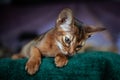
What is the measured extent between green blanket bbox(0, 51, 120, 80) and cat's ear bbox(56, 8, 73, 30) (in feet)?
0.61

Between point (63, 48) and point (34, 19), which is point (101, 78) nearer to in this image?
point (63, 48)

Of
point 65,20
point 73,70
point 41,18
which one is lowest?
point 41,18

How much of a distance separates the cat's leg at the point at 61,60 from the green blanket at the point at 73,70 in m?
0.02

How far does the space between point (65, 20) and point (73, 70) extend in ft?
0.86

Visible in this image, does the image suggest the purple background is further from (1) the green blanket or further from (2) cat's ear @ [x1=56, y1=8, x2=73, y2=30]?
(1) the green blanket

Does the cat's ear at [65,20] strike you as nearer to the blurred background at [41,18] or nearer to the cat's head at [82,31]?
the cat's head at [82,31]

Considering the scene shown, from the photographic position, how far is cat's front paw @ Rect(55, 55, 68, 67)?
3.82 feet

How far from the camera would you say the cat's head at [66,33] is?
1.27m

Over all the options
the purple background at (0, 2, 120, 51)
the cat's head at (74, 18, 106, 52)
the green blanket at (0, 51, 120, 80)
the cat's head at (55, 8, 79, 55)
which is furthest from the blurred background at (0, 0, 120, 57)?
the green blanket at (0, 51, 120, 80)

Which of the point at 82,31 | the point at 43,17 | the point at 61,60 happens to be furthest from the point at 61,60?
the point at 43,17

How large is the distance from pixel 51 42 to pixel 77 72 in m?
0.28

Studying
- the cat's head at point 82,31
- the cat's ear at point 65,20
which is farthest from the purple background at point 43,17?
the cat's ear at point 65,20

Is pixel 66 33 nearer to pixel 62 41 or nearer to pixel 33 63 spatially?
pixel 62 41

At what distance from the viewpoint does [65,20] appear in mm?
1303
